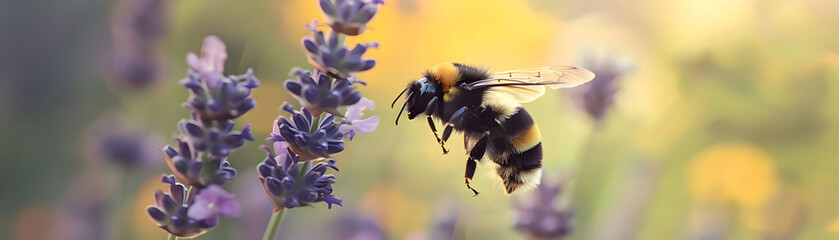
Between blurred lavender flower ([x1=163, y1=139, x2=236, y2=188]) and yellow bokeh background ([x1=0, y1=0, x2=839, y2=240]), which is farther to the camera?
yellow bokeh background ([x1=0, y1=0, x2=839, y2=240])

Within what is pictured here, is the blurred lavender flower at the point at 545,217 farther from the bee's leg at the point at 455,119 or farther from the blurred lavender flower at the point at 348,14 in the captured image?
the blurred lavender flower at the point at 348,14

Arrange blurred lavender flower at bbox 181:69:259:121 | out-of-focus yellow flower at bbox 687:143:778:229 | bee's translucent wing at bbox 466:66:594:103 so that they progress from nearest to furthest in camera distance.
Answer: blurred lavender flower at bbox 181:69:259:121
bee's translucent wing at bbox 466:66:594:103
out-of-focus yellow flower at bbox 687:143:778:229

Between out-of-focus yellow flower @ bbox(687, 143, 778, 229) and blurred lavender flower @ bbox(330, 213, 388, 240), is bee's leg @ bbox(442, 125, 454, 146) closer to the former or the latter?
blurred lavender flower @ bbox(330, 213, 388, 240)

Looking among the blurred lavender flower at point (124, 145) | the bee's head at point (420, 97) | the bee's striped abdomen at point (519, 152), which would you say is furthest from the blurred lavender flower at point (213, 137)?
the blurred lavender flower at point (124, 145)

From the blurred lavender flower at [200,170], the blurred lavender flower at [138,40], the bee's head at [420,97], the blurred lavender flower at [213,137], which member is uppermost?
the blurred lavender flower at [138,40]

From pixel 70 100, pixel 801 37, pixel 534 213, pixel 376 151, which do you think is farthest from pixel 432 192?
pixel 801 37

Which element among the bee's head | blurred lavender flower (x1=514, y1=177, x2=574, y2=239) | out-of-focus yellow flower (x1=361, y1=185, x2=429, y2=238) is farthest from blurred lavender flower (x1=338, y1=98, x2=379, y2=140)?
out-of-focus yellow flower (x1=361, y1=185, x2=429, y2=238)
